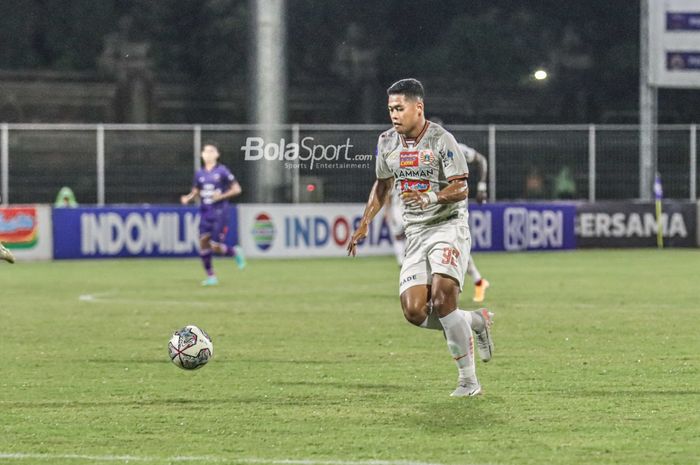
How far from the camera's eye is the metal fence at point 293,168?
28.9 meters

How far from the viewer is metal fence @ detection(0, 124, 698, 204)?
2889 cm

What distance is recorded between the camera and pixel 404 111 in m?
8.67

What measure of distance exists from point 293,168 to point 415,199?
19264 mm

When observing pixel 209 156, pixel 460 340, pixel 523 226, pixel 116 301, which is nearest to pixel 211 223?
pixel 209 156

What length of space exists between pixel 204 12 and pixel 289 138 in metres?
24.0

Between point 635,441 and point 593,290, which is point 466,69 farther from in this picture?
point 635,441

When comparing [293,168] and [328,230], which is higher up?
[293,168]

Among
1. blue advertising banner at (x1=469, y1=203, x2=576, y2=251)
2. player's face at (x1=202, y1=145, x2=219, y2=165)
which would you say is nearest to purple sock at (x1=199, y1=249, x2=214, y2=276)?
player's face at (x1=202, y1=145, x2=219, y2=165)

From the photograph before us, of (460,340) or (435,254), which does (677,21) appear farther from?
(460,340)

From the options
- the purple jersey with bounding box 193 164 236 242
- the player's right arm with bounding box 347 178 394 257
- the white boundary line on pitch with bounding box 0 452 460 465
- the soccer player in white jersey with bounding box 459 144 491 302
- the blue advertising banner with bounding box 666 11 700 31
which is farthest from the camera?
the blue advertising banner with bounding box 666 11 700 31

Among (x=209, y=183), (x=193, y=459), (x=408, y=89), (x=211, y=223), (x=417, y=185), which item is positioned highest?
(x=408, y=89)

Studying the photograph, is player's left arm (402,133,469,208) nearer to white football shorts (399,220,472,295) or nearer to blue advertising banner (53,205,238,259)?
white football shorts (399,220,472,295)

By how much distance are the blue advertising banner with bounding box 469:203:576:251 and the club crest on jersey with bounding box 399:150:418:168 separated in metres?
19.5

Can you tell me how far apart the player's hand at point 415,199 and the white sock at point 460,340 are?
2.40 feet
